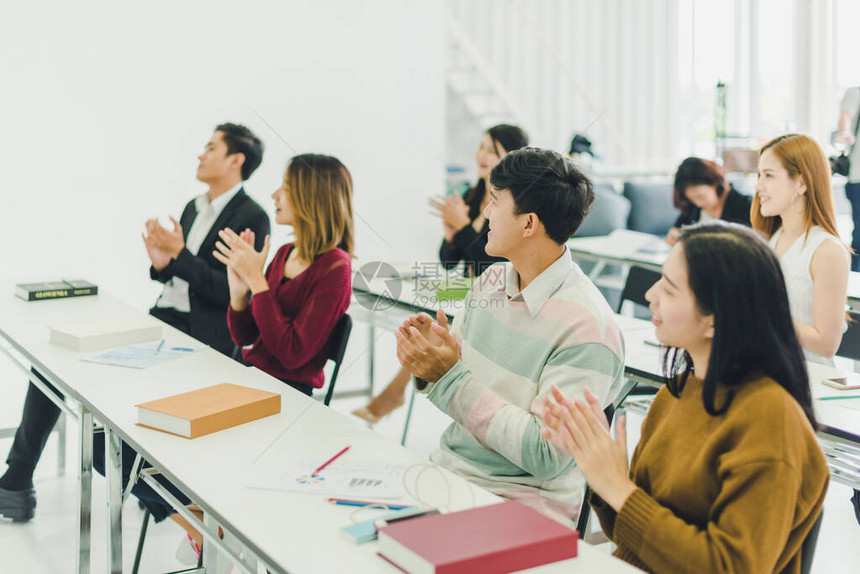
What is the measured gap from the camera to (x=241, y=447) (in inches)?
61.5

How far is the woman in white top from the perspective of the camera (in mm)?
2293

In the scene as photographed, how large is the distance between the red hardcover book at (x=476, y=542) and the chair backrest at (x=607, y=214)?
4618 mm

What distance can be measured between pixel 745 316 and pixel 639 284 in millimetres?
1912

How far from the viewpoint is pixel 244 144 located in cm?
310

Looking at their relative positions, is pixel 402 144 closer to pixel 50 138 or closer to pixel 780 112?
pixel 50 138

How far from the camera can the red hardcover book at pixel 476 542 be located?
105cm

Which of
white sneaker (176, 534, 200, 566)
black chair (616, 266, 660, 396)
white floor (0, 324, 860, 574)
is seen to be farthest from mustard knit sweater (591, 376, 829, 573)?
black chair (616, 266, 660, 396)

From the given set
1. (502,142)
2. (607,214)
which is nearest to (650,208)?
(607,214)

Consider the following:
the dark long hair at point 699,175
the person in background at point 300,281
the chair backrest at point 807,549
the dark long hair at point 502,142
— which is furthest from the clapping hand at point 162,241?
the dark long hair at point 699,175

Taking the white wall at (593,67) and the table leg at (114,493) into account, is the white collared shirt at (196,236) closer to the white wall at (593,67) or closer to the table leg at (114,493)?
the table leg at (114,493)

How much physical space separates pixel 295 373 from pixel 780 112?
21.3ft

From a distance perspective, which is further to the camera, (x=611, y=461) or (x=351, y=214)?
(x=351, y=214)

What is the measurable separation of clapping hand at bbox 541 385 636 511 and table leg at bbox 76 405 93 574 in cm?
111

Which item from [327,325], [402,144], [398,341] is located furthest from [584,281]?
[402,144]
